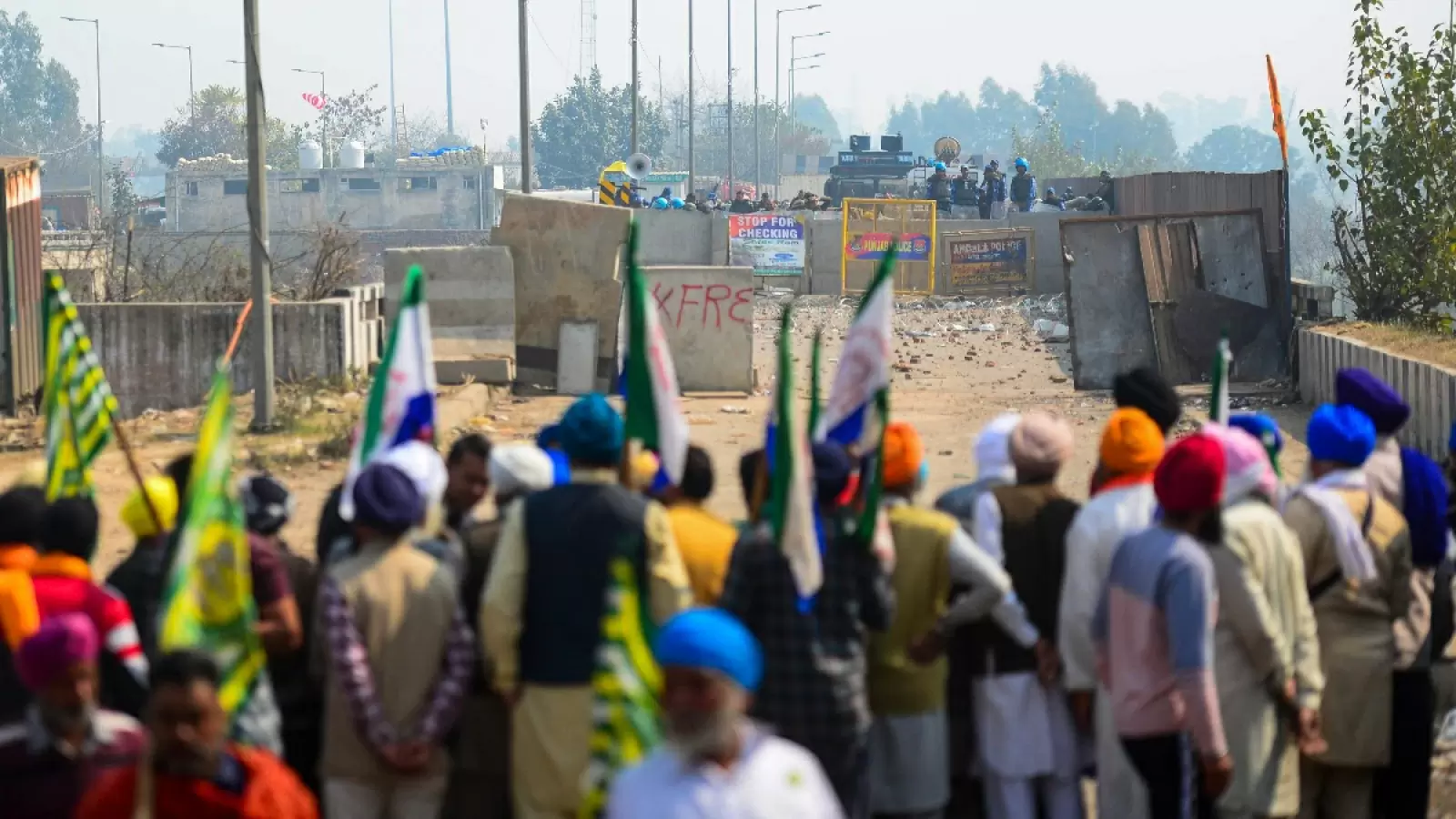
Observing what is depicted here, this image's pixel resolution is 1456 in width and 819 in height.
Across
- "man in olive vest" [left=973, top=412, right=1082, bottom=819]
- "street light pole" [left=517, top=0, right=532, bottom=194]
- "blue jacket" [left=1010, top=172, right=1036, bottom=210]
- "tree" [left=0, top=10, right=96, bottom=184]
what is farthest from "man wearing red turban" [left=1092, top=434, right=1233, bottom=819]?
"tree" [left=0, top=10, right=96, bottom=184]

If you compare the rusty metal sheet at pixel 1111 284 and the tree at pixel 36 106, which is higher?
the tree at pixel 36 106

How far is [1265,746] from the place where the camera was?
5438 millimetres

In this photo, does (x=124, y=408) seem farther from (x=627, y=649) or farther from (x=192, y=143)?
(x=192, y=143)

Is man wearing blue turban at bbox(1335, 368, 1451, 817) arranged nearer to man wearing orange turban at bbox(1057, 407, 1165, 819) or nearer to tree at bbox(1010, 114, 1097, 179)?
man wearing orange turban at bbox(1057, 407, 1165, 819)

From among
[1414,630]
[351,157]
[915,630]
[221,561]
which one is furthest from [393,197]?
[221,561]

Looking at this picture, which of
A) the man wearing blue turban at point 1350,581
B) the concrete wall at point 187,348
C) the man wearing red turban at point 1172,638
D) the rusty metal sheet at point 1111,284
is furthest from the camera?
the rusty metal sheet at point 1111,284

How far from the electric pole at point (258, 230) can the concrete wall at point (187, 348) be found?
2011mm

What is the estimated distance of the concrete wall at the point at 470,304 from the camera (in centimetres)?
1844


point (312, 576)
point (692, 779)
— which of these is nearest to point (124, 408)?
point (312, 576)

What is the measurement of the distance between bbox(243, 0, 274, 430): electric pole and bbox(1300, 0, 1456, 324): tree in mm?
9274

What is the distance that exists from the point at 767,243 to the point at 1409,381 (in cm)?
2377

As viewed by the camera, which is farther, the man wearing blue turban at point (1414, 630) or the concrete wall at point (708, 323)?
the concrete wall at point (708, 323)

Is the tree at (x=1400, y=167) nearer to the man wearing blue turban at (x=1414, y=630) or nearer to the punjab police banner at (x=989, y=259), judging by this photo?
the man wearing blue turban at (x=1414, y=630)

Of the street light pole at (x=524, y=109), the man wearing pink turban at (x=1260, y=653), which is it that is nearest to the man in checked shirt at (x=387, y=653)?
the man wearing pink turban at (x=1260, y=653)
